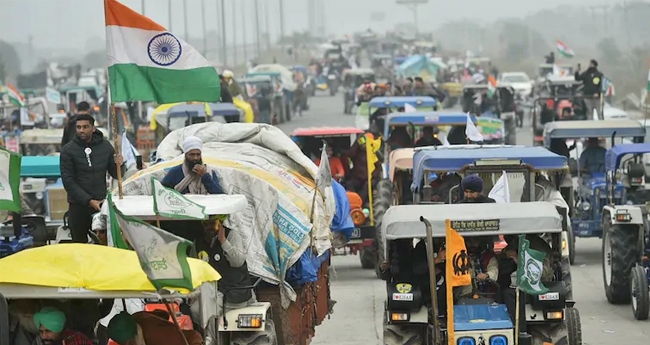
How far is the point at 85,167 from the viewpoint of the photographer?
14.6 metres

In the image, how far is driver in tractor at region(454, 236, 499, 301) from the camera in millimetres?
11750

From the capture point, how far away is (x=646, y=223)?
55.9 ft

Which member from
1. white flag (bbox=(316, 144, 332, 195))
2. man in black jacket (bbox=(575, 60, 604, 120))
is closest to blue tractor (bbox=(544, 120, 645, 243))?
white flag (bbox=(316, 144, 332, 195))

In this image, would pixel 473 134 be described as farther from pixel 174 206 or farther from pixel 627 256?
pixel 174 206

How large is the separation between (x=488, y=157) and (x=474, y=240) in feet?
13.0

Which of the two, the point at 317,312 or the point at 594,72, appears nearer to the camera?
the point at 317,312

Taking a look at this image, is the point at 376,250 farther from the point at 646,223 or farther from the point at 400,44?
the point at 400,44

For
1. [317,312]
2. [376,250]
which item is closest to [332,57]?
[376,250]

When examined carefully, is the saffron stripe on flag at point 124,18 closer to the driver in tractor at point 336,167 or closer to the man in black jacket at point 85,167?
the man in black jacket at point 85,167

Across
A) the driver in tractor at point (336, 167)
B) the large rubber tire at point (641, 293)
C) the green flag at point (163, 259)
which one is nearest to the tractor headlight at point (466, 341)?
the green flag at point (163, 259)

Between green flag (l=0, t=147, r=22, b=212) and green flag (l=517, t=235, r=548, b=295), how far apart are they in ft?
14.1

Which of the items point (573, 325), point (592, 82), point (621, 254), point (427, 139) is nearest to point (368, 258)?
point (427, 139)

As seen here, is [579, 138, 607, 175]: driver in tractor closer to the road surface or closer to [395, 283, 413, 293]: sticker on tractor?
the road surface

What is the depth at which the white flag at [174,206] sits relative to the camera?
35.7 ft
